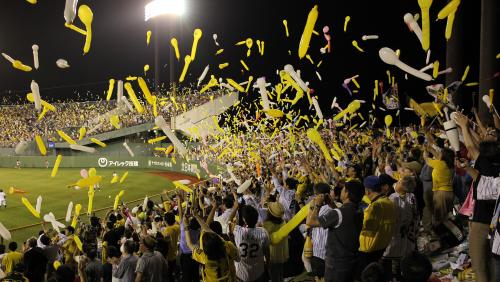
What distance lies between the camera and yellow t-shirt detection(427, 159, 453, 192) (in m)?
6.47

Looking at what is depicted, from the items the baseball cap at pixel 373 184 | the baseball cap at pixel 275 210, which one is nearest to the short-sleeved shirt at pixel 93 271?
the baseball cap at pixel 275 210

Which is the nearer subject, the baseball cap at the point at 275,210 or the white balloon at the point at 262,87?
the baseball cap at the point at 275,210

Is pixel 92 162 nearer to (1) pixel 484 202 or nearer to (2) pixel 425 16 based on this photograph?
(2) pixel 425 16

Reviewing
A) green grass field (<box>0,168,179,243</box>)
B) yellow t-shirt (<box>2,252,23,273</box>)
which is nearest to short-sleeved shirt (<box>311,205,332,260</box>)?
yellow t-shirt (<box>2,252,23,273</box>)

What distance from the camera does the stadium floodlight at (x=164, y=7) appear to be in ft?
177

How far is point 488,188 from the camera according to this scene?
4.19 meters

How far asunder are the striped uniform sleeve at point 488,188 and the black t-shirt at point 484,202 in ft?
0.15

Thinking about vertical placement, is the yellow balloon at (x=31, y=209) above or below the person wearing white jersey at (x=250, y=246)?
below

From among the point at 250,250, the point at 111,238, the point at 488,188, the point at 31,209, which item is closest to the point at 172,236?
the point at 111,238

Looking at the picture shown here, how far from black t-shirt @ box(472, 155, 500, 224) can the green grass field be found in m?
13.2

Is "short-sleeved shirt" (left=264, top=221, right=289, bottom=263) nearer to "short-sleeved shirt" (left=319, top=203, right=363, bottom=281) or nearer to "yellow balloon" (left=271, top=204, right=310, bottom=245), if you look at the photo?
"yellow balloon" (left=271, top=204, right=310, bottom=245)

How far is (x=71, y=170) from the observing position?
39.1 m

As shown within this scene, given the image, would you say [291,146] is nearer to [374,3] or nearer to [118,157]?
[374,3]

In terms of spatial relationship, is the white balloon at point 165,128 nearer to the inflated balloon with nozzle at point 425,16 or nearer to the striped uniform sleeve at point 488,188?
the inflated balloon with nozzle at point 425,16
